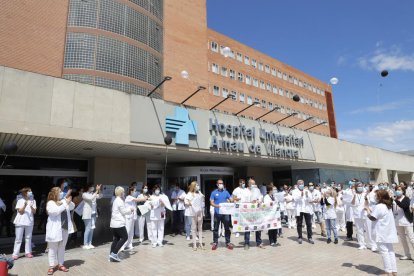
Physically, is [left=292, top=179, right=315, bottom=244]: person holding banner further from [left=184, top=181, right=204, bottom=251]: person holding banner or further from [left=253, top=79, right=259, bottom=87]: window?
[left=253, top=79, right=259, bottom=87]: window

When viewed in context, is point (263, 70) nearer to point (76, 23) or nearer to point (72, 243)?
point (76, 23)

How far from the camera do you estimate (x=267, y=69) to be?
5544 cm

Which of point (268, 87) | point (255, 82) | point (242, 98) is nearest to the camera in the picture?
point (242, 98)

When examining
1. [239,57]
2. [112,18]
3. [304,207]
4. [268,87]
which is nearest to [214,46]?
[239,57]

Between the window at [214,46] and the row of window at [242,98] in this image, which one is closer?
the row of window at [242,98]

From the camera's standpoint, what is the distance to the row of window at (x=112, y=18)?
2467 cm

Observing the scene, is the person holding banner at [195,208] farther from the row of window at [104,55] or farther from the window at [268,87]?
the window at [268,87]

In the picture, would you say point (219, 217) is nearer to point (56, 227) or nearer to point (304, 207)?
point (304, 207)

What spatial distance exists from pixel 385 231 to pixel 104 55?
23928 millimetres

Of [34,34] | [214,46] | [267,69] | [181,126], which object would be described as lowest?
[181,126]

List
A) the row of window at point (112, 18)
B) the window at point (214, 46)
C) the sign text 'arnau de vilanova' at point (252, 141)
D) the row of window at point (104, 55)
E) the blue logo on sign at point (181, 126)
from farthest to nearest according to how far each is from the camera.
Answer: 1. the window at point (214, 46)
2. the row of window at point (112, 18)
3. the row of window at point (104, 55)
4. the sign text 'arnau de vilanova' at point (252, 141)
5. the blue logo on sign at point (181, 126)

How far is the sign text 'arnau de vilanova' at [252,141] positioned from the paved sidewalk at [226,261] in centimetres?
604

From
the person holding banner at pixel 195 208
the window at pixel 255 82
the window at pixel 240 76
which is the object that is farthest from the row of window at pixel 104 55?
the window at pixel 255 82

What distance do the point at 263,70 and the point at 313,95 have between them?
18391mm
